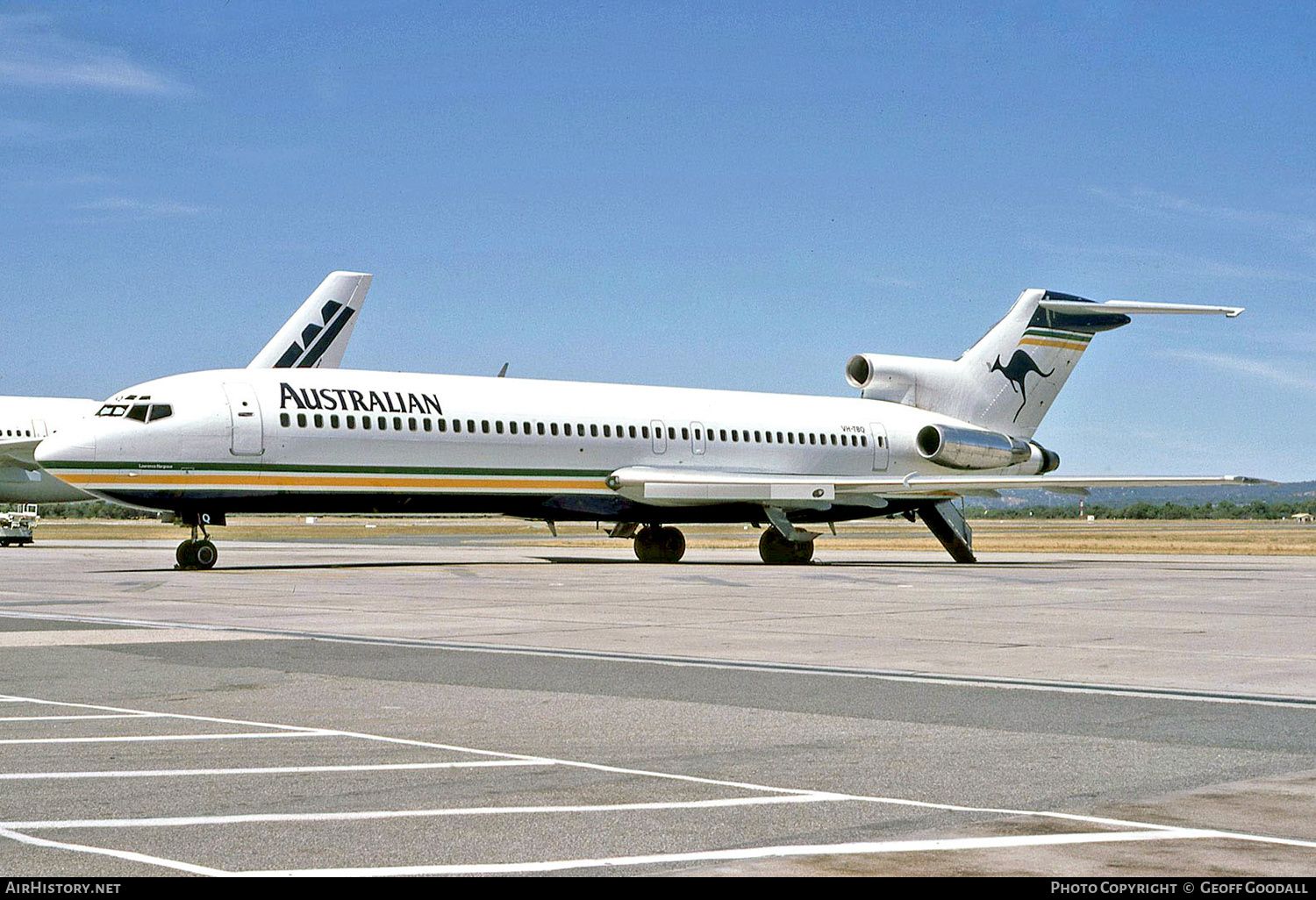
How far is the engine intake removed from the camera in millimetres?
42375

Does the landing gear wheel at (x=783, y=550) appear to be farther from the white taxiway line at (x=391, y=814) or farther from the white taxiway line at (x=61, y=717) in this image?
the white taxiway line at (x=391, y=814)

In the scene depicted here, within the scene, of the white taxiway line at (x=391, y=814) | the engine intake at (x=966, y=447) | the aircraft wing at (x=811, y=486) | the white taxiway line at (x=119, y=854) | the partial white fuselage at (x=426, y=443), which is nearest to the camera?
the white taxiway line at (x=119, y=854)

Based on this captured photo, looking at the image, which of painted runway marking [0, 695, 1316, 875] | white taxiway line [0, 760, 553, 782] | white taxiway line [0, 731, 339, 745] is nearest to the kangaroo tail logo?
white taxiway line [0, 731, 339, 745]

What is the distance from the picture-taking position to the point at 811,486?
3794 cm

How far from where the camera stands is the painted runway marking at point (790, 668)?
470 inches

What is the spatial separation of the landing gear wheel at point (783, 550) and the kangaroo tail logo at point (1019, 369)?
28.3 feet

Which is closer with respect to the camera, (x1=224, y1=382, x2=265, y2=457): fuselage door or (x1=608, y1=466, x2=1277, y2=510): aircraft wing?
(x1=224, y1=382, x2=265, y2=457): fuselage door

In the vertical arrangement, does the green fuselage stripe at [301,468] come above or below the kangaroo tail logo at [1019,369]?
below

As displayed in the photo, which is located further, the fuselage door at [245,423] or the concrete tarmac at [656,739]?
the fuselage door at [245,423]

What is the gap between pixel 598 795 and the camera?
307 inches

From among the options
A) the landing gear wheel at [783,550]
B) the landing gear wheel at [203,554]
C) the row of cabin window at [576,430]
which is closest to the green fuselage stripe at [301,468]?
the row of cabin window at [576,430]

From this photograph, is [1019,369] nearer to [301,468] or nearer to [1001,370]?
[1001,370]

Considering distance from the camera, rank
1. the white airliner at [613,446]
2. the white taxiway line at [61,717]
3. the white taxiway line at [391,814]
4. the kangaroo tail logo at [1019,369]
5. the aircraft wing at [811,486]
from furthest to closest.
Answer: the kangaroo tail logo at [1019,369] → the aircraft wing at [811,486] → the white airliner at [613,446] → the white taxiway line at [61,717] → the white taxiway line at [391,814]

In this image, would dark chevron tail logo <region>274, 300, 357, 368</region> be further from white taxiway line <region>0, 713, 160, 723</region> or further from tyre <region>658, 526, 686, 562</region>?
white taxiway line <region>0, 713, 160, 723</region>
